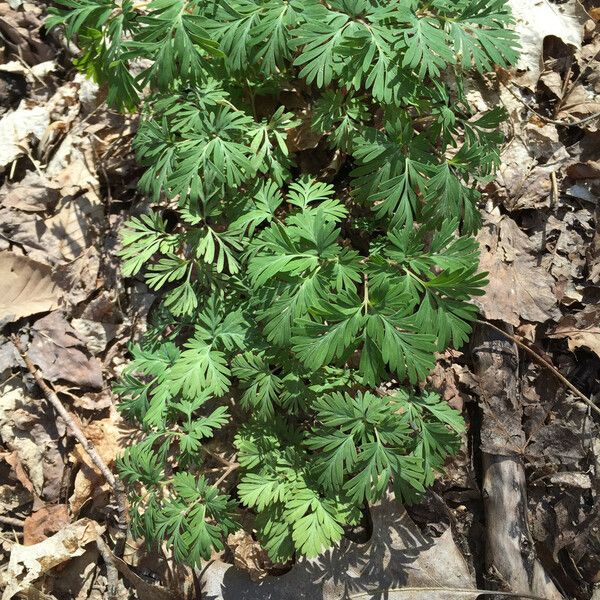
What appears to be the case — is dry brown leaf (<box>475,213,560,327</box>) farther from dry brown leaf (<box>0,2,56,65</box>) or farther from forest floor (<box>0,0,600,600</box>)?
dry brown leaf (<box>0,2,56,65</box>)

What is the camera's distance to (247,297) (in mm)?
3205

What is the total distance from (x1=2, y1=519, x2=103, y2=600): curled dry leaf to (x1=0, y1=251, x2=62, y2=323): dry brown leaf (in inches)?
57.4

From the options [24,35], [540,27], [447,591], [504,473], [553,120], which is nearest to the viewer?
[447,591]

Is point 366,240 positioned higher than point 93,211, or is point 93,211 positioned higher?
point 366,240

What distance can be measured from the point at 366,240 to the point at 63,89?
268 cm

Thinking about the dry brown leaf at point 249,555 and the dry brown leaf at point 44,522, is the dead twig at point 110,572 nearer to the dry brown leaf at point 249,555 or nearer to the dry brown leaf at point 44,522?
the dry brown leaf at point 44,522

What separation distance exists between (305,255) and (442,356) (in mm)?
1124

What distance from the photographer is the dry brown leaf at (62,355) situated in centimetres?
387

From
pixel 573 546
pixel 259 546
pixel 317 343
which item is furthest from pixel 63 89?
pixel 573 546

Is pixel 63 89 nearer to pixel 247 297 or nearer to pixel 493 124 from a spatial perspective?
pixel 247 297

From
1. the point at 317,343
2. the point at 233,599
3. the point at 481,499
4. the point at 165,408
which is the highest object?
the point at 317,343

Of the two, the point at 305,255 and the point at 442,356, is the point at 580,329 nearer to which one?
the point at 442,356

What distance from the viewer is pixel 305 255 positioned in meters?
2.73

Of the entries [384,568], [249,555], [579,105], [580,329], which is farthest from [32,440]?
[579,105]
